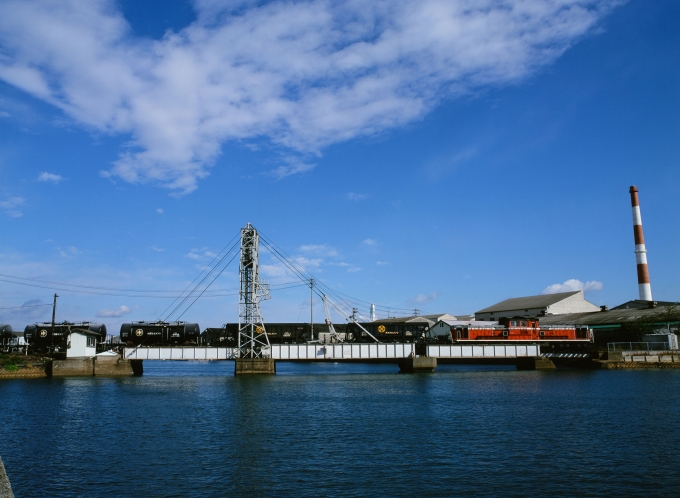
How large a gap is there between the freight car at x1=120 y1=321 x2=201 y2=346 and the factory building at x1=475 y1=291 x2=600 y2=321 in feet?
254

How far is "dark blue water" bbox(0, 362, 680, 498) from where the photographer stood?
787 inches

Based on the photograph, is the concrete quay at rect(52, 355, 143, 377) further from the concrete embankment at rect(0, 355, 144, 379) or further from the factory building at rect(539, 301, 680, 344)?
the factory building at rect(539, 301, 680, 344)

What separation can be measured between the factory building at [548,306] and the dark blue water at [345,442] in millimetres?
71047

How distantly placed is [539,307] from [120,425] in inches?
4217

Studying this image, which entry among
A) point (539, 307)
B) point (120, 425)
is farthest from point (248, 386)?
point (539, 307)

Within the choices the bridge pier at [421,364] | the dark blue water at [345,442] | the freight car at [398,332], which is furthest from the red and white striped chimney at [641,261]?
the dark blue water at [345,442]

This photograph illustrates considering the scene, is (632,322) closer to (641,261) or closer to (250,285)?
(641,261)

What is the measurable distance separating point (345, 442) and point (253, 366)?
147 feet

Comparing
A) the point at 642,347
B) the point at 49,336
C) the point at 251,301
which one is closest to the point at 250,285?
the point at 251,301

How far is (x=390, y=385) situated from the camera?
188 feet

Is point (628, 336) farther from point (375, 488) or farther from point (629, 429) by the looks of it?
point (375, 488)

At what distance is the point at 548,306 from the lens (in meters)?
119

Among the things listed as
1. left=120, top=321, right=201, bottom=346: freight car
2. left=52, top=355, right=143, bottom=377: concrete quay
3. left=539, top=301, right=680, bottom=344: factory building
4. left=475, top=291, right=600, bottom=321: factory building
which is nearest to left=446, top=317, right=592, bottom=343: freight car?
left=539, top=301, right=680, bottom=344: factory building

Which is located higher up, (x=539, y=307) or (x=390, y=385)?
(x=539, y=307)
